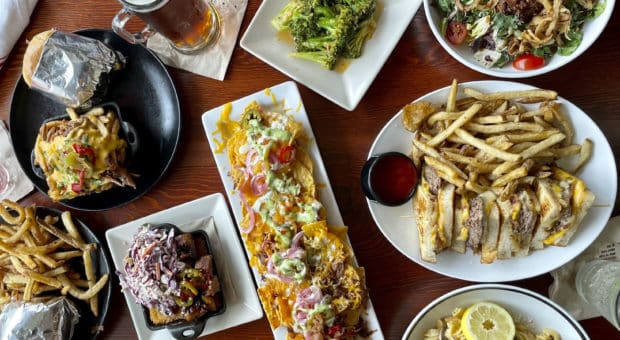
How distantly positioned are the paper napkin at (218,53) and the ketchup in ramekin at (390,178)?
89 centimetres

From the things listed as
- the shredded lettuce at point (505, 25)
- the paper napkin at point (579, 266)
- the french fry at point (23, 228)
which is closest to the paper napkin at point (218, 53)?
the french fry at point (23, 228)

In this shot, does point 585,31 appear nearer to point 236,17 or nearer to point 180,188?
point 236,17

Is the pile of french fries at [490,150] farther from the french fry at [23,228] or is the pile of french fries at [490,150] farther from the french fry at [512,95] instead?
the french fry at [23,228]

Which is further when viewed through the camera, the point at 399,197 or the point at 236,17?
the point at 236,17

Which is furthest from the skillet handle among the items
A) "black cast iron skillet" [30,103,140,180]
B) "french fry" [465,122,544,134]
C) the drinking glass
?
the drinking glass

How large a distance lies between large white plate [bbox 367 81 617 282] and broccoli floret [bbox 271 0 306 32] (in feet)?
2.17

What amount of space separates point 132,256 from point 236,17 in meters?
1.24

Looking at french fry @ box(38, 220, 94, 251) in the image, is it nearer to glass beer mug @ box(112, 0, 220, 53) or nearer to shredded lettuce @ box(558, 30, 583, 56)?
glass beer mug @ box(112, 0, 220, 53)

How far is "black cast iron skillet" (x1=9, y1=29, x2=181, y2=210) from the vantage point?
2551mm

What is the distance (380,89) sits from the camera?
2.55m

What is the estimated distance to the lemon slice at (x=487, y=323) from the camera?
2.26 m

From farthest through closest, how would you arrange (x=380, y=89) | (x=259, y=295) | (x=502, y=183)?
(x=380, y=89) < (x=259, y=295) < (x=502, y=183)

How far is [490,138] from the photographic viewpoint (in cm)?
225

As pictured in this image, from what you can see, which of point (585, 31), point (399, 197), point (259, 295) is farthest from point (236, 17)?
point (585, 31)
